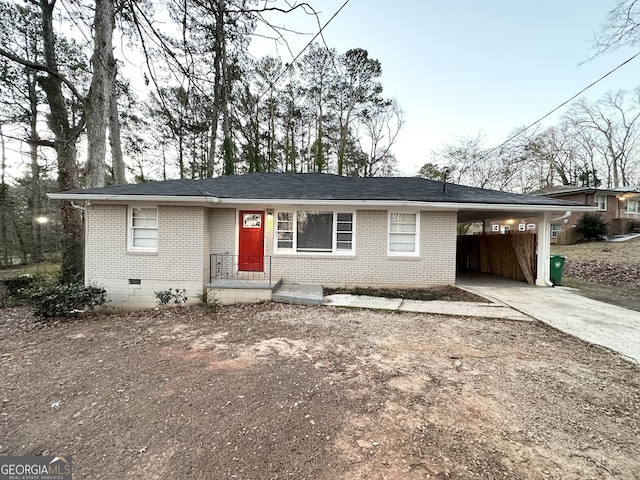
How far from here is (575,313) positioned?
19.0 ft

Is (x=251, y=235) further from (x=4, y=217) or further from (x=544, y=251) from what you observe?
(x=4, y=217)

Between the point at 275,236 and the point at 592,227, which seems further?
the point at 592,227

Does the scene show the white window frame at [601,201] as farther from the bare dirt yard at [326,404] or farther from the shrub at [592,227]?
the bare dirt yard at [326,404]

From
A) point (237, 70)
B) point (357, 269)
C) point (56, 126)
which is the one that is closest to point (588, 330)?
point (357, 269)

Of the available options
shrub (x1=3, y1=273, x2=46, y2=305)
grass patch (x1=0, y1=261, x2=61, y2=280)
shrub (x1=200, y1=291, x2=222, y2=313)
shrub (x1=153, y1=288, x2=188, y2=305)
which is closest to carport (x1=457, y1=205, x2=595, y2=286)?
shrub (x1=200, y1=291, x2=222, y2=313)

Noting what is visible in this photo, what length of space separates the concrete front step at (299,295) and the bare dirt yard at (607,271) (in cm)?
770

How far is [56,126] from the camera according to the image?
10.5 meters

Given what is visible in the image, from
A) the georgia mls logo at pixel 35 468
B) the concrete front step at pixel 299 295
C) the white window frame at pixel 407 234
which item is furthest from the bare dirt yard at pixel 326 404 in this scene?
the white window frame at pixel 407 234

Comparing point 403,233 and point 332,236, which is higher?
point 403,233

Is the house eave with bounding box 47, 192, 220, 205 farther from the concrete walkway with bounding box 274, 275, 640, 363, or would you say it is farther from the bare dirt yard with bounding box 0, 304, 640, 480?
the bare dirt yard with bounding box 0, 304, 640, 480

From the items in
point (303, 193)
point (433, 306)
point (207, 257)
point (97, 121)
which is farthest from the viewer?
point (303, 193)

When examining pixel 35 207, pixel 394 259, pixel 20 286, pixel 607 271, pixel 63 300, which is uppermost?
pixel 35 207

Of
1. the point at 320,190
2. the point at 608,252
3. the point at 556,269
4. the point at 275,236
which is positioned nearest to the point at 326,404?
the point at 275,236

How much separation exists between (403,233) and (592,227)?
19.8m
